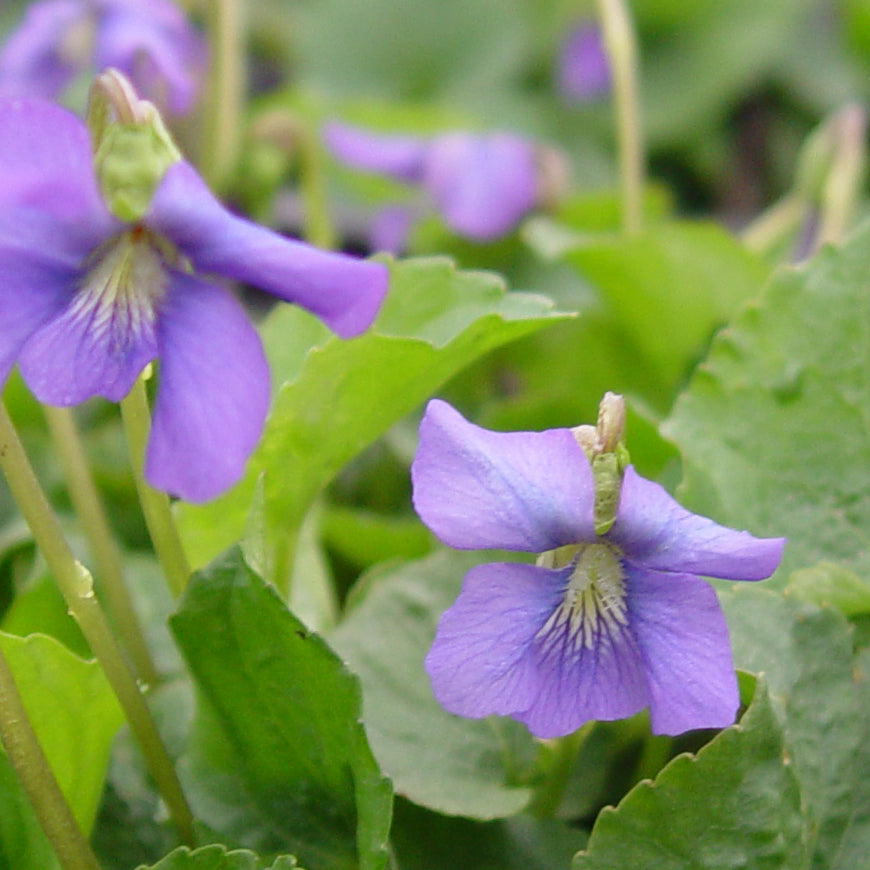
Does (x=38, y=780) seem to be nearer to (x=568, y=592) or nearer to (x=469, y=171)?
(x=568, y=592)

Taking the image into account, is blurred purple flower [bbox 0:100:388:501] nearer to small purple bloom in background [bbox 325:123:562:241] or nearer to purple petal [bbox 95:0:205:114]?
purple petal [bbox 95:0:205:114]

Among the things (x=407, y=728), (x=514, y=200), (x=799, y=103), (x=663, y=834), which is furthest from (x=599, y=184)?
(x=663, y=834)

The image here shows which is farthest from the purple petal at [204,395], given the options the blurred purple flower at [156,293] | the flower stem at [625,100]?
the flower stem at [625,100]

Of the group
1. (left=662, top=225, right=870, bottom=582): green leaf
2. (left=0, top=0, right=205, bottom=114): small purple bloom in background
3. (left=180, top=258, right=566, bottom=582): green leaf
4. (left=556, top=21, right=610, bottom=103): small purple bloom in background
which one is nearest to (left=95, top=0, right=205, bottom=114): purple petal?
(left=0, top=0, right=205, bottom=114): small purple bloom in background

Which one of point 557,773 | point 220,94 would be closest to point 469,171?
point 220,94

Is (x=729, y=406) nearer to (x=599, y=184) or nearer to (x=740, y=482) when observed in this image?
(x=740, y=482)

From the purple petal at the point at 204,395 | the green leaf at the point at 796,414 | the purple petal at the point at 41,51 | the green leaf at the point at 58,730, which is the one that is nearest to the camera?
the purple petal at the point at 204,395

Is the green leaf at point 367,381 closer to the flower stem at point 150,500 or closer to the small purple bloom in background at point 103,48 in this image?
the flower stem at point 150,500
